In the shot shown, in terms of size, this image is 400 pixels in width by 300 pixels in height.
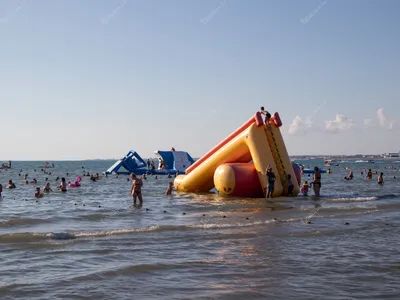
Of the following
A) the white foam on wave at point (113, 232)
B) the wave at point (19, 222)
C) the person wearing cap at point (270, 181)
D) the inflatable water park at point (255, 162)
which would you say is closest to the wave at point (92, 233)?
the white foam on wave at point (113, 232)

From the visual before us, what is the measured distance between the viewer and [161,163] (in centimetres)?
5141

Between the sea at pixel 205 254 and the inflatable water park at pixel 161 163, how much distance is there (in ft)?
102

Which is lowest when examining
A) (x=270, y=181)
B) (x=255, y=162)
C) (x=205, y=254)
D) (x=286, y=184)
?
(x=205, y=254)

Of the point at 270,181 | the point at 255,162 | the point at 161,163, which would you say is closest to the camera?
the point at 270,181

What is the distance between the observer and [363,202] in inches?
771

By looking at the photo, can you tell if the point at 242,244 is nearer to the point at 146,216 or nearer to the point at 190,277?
the point at 190,277

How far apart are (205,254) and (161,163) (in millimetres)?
42004

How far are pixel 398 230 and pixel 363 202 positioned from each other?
7.52 meters

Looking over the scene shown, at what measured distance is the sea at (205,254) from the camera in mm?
7223

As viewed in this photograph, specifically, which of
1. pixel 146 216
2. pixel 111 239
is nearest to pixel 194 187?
pixel 146 216

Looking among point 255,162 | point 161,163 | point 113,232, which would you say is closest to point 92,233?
point 113,232

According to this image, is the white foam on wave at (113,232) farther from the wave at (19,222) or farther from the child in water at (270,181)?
the child in water at (270,181)

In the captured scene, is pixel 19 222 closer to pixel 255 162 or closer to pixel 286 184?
pixel 255 162

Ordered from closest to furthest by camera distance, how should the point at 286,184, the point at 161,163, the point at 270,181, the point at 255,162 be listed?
1. the point at 270,181
2. the point at 255,162
3. the point at 286,184
4. the point at 161,163
